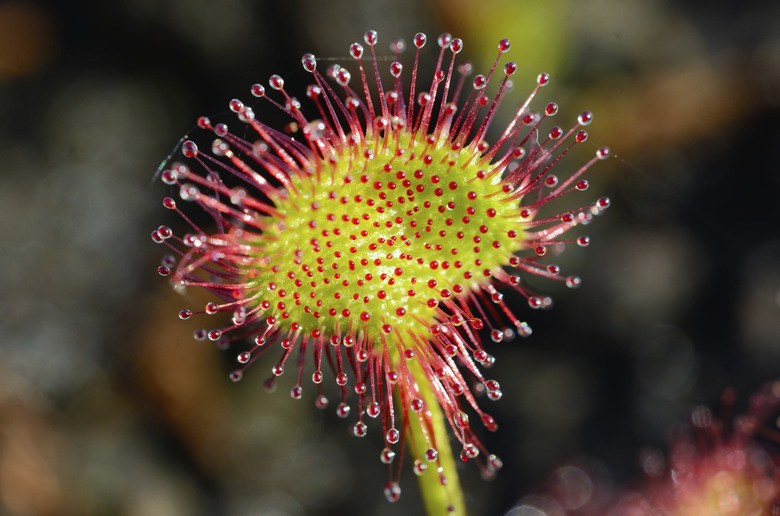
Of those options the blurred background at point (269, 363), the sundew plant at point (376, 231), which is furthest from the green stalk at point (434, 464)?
the blurred background at point (269, 363)

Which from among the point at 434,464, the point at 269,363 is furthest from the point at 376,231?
the point at 269,363

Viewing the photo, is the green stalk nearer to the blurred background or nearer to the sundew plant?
the sundew plant

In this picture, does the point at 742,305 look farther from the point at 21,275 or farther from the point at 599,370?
the point at 21,275

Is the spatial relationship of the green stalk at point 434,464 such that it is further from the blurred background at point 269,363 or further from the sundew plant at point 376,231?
the blurred background at point 269,363

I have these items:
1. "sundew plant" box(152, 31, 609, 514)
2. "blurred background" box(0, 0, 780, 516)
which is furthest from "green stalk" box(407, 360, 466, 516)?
"blurred background" box(0, 0, 780, 516)

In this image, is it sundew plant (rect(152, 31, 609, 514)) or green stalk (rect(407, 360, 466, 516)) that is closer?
sundew plant (rect(152, 31, 609, 514))
